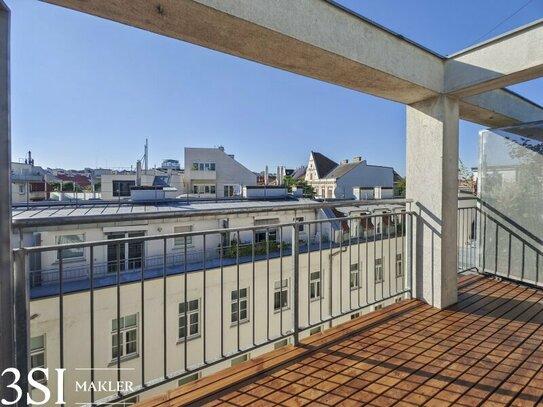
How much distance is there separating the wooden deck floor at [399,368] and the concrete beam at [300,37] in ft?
6.86

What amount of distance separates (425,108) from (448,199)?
952mm

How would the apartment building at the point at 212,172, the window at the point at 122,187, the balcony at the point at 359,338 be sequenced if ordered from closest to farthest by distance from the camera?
the balcony at the point at 359,338 → the window at the point at 122,187 → the apartment building at the point at 212,172

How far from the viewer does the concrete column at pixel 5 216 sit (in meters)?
1.25

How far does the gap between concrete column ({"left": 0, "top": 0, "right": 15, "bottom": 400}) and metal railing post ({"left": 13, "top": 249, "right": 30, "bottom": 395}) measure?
0.02 metres

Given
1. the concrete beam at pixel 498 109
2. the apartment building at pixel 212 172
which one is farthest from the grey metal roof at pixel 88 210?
the apartment building at pixel 212 172

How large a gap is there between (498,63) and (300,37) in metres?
1.86

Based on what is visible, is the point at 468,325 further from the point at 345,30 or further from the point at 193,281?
the point at 193,281

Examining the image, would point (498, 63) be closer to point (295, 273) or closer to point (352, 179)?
point (295, 273)

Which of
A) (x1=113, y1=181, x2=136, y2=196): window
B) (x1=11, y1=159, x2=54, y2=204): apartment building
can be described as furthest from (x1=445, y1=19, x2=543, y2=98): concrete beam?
(x1=113, y1=181, x2=136, y2=196): window

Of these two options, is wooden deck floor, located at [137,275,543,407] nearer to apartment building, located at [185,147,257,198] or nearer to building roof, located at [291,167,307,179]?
apartment building, located at [185,147,257,198]

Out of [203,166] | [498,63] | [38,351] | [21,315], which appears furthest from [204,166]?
[21,315]

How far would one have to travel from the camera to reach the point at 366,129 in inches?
1035

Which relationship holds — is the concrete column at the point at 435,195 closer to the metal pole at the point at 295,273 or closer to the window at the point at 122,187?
the metal pole at the point at 295,273

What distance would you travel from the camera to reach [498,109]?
371cm
